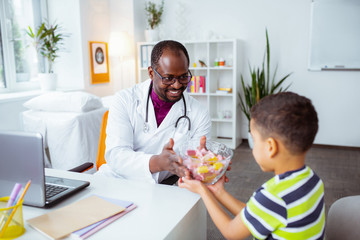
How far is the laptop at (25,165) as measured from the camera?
3.10 feet

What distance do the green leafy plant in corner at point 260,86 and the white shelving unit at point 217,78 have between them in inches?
5.8

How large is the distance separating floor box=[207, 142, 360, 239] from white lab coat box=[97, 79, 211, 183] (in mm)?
944

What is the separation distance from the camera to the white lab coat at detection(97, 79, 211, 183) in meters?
1.54

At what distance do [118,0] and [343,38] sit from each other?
3.31m

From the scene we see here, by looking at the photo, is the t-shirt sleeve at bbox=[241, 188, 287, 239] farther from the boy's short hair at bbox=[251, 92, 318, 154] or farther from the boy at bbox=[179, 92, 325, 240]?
the boy's short hair at bbox=[251, 92, 318, 154]

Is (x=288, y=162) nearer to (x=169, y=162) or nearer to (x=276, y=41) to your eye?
(x=169, y=162)

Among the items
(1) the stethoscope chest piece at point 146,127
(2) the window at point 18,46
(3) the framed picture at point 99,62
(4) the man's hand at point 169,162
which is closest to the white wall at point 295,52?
(3) the framed picture at point 99,62

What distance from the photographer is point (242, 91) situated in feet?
15.7

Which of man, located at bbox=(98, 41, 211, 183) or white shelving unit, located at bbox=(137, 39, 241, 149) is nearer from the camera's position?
man, located at bbox=(98, 41, 211, 183)

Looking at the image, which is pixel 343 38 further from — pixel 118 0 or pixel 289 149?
pixel 289 149

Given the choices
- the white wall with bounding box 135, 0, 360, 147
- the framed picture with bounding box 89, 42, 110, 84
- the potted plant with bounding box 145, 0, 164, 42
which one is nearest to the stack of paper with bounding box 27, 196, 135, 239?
the framed picture with bounding box 89, 42, 110, 84

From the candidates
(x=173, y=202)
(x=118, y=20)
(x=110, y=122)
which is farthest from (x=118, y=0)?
(x=173, y=202)

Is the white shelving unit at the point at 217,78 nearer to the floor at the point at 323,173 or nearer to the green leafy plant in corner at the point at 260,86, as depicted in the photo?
the green leafy plant in corner at the point at 260,86

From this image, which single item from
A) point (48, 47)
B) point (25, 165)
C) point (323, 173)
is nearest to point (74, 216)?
point (25, 165)
